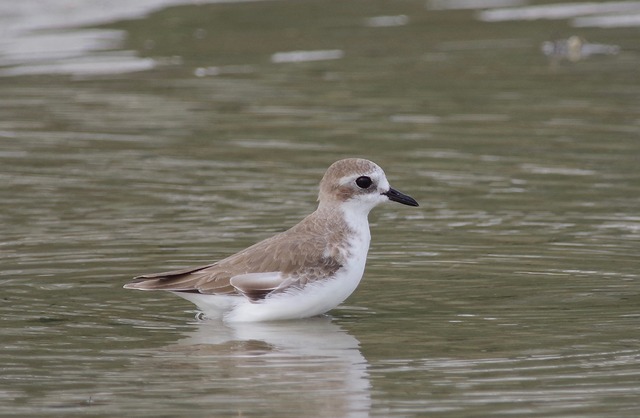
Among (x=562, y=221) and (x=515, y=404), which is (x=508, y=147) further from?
(x=515, y=404)

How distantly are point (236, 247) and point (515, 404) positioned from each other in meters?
4.23

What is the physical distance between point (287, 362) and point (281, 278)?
0.95 m

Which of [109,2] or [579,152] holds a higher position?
[109,2]

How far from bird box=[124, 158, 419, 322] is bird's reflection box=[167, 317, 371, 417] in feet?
0.44

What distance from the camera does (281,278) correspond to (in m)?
9.18

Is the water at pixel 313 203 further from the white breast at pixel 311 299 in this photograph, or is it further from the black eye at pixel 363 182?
the black eye at pixel 363 182

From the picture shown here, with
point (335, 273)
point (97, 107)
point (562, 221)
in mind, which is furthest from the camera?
point (97, 107)

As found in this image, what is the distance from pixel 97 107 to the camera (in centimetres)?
1611

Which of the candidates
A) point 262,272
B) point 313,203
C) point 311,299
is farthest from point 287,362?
point 313,203

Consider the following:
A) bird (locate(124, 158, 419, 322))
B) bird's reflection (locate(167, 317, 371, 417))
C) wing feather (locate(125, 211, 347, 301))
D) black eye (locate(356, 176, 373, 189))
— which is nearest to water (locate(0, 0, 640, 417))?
bird's reflection (locate(167, 317, 371, 417))

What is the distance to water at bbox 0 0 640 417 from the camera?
7.88 m

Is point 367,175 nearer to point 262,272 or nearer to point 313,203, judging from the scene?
point 262,272

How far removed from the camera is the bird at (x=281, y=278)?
9.14 m

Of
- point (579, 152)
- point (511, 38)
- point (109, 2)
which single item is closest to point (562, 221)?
point (579, 152)
